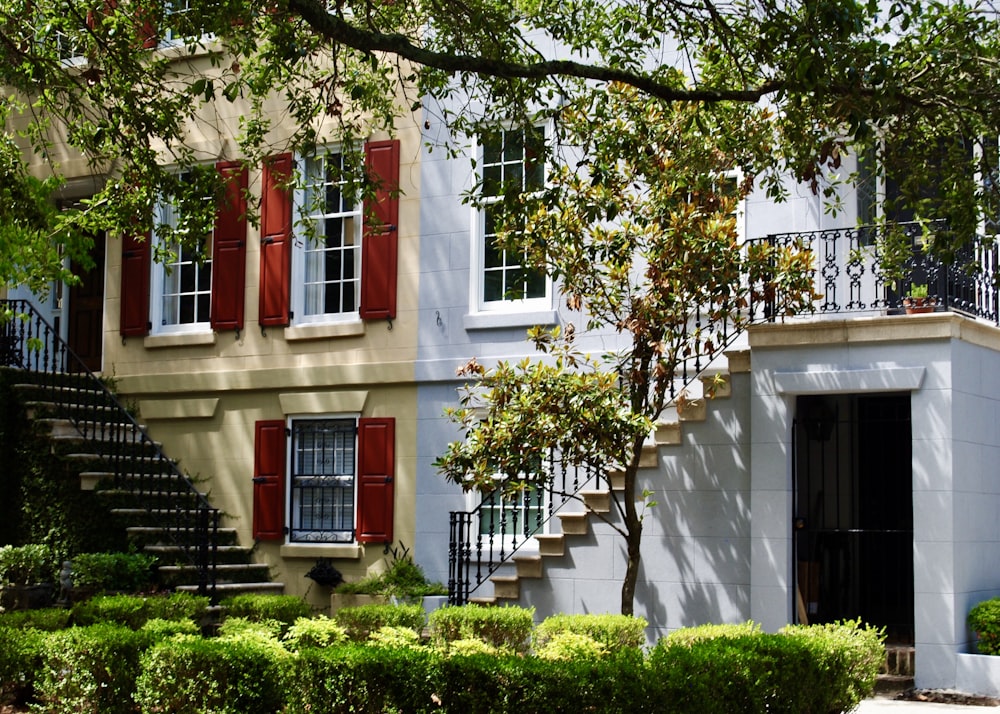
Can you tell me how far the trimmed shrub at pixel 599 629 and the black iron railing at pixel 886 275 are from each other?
3123 mm

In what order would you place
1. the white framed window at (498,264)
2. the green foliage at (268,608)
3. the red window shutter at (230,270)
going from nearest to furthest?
the green foliage at (268,608), the white framed window at (498,264), the red window shutter at (230,270)

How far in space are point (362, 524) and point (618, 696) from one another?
7851mm

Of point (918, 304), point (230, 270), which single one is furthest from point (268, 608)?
point (918, 304)

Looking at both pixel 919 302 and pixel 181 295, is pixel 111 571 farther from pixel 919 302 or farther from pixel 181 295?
pixel 919 302

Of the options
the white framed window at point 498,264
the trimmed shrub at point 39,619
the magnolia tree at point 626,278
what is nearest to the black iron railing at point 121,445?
the trimmed shrub at point 39,619

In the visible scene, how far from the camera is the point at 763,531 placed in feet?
40.9

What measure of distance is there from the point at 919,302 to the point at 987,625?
294cm

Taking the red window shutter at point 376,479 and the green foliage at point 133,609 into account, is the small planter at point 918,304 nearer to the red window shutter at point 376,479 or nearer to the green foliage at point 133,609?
the red window shutter at point 376,479

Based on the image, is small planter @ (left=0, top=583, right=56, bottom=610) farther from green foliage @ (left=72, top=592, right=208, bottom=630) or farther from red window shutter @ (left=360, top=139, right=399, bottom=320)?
red window shutter @ (left=360, top=139, right=399, bottom=320)

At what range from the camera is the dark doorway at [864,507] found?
14078 mm

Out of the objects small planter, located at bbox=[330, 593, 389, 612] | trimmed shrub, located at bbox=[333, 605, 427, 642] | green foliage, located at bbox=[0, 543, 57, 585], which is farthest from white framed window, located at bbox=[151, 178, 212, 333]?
trimmed shrub, located at bbox=[333, 605, 427, 642]

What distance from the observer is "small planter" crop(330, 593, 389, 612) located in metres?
14.7

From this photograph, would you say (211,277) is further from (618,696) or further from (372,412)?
(618,696)

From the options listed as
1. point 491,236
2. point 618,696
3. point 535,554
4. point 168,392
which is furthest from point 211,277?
point 618,696
